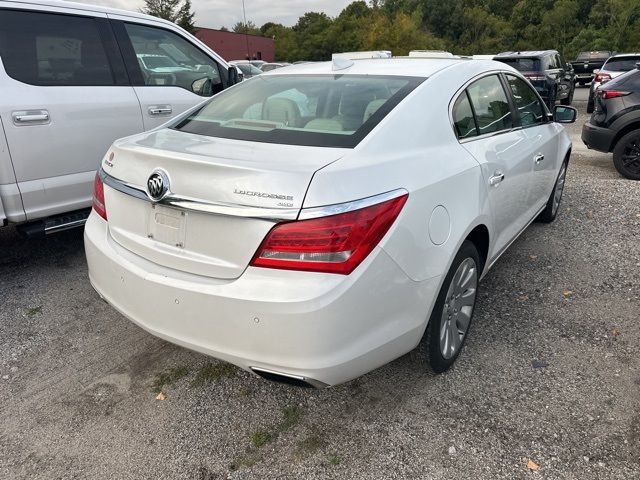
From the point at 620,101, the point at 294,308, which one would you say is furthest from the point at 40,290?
the point at 620,101

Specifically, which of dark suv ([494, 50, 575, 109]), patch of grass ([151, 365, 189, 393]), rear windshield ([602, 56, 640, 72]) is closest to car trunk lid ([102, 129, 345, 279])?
patch of grass ([151, 365, 189, 393])

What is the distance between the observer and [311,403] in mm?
2562

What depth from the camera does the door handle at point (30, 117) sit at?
135 inches

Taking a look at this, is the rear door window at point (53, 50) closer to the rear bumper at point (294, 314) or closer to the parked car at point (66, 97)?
the parked car at point (66, 97)

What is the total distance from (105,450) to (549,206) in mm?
4332

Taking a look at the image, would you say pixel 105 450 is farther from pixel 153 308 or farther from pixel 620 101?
pixel 620 101

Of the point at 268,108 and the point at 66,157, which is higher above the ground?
the point at 268,108

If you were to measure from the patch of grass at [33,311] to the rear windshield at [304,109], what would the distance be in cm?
170

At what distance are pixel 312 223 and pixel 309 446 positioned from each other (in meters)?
1.08

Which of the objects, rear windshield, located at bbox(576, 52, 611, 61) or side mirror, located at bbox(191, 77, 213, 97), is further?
rear windshield, located at bbox(576, 52, 611, 61)

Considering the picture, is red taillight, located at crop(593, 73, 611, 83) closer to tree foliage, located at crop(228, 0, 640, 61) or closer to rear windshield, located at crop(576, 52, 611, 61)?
rear windshield, located at crop(576, 52, 611, 61)

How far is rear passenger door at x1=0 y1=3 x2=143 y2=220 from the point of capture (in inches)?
139

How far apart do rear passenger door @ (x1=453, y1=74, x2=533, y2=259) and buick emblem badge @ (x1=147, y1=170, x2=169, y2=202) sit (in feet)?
5.08

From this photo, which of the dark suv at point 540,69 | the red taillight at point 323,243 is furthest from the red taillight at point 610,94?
the red taillight at point 323,243
